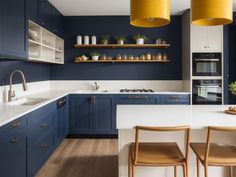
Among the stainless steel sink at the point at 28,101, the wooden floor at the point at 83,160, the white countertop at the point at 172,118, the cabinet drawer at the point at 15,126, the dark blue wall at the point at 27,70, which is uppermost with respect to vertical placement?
the dark blue wall at the point at 27,70

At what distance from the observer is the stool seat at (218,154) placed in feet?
6.87

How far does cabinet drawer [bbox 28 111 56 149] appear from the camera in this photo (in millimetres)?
2877

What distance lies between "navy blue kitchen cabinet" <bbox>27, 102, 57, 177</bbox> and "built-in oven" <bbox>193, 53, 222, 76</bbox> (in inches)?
108

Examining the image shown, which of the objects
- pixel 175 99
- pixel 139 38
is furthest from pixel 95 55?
pixel 175 99

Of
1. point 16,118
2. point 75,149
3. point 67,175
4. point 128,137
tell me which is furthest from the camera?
point 75,149

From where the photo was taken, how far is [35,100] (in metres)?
3.86

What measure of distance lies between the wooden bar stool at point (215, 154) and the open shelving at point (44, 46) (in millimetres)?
2526

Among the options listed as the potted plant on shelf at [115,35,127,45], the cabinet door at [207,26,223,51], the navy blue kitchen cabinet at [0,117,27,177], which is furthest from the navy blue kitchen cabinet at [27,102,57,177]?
the cabinet door at [207,26,223,51]

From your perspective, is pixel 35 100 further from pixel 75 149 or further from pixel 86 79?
pixel 86 79

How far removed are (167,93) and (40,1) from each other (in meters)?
2.73

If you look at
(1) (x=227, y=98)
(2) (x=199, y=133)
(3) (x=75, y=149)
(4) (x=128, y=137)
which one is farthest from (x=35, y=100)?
(1) (x=227, y=98)

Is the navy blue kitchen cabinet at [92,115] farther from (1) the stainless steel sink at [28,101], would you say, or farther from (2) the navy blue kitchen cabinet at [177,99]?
(1) the stainless steel sink at [28,101]

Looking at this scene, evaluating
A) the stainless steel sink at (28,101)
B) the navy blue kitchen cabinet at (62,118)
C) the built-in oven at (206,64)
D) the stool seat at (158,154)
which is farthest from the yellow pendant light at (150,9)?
the built-in oven at (206,64)

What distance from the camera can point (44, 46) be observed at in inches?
166
